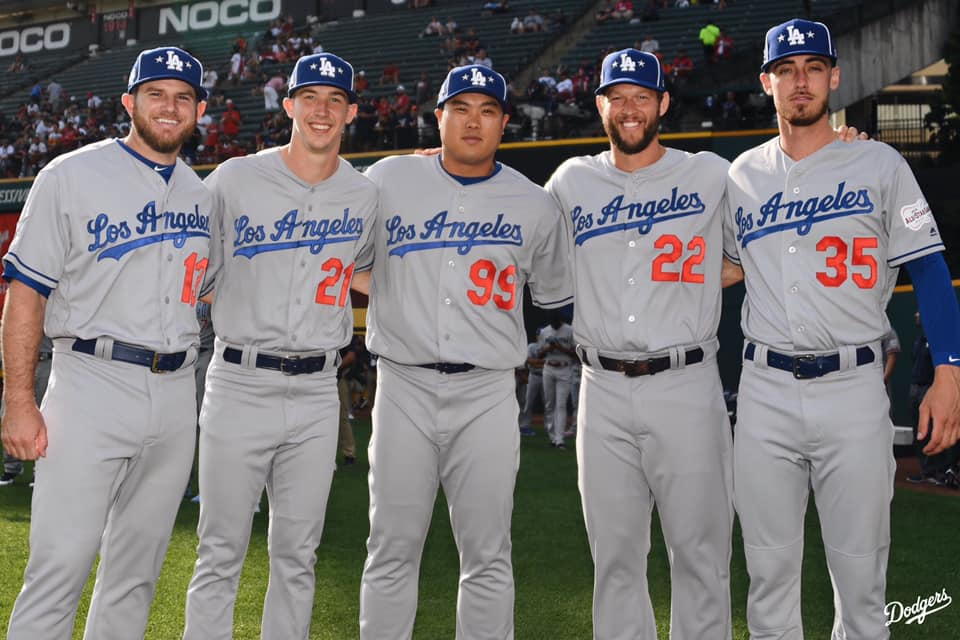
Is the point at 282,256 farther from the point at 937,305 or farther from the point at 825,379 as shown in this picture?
the point at 937,305

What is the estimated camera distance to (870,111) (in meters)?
23.7

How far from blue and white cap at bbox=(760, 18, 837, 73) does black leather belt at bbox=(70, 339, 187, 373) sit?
2.59m

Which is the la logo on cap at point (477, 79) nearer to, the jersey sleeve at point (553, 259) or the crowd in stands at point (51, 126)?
the jersey sleeve at point (553, 259)

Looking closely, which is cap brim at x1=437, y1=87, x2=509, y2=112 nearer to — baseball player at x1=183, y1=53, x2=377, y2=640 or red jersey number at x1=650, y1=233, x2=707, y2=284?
baseball player at x1=183, y1=53, x2=377, y2=640

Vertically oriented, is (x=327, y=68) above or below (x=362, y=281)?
above

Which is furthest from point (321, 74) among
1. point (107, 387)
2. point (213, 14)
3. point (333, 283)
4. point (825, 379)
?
point (213, 14)

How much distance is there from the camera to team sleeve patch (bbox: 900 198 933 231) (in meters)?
3.73

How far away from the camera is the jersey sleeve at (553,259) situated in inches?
174

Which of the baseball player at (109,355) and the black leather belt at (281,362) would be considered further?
the black leather belt at (281,362)

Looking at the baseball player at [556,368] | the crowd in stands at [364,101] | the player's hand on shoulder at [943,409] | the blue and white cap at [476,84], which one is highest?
the crowd in stands at [364,101]

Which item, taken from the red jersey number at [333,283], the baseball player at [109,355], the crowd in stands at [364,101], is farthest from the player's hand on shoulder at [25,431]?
the crowd in stands at [364,101]

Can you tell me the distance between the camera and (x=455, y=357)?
13.5 feet

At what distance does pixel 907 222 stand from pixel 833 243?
0.90ft

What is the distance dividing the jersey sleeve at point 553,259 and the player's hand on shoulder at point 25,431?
212cm
